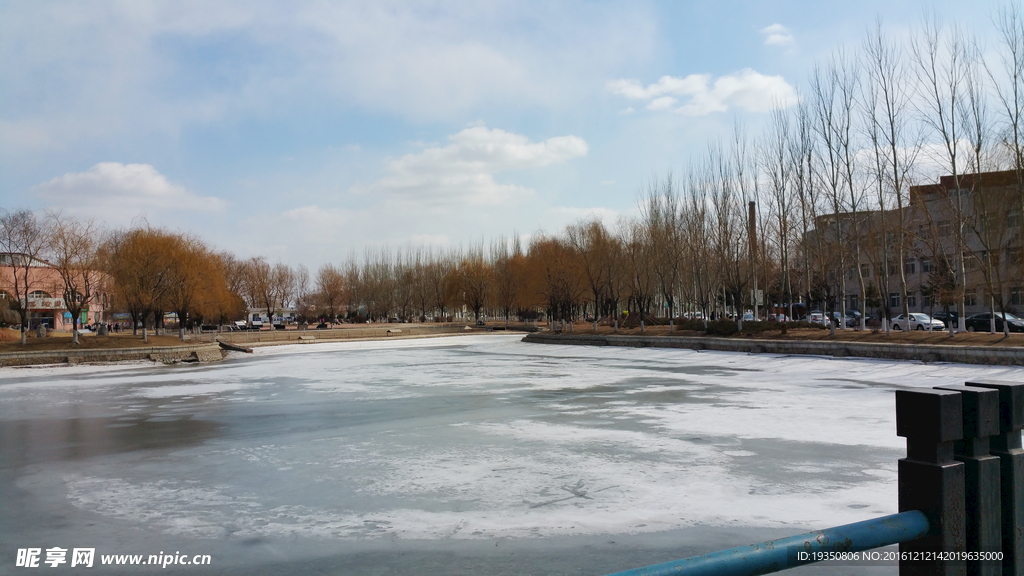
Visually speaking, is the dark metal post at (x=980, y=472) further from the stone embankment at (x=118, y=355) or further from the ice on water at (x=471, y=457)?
the stone embankment at (x=118, y=355)

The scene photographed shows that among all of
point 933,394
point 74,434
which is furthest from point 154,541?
point 74,434

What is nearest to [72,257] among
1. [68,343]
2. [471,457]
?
[68,343]

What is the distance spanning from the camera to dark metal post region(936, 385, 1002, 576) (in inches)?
83.0

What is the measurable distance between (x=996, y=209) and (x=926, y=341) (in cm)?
772

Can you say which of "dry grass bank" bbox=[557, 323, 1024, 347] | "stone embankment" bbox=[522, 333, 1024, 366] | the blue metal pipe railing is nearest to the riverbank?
"stone embankment" bbox=[522, 333, 1024, 366]

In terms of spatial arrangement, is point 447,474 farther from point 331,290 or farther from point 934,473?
point 331,290

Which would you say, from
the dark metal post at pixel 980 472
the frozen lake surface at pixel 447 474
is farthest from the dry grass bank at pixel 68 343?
the dark metal post at pixel 980 472

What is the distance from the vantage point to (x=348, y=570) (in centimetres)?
485

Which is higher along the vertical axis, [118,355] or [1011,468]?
[1011,468]

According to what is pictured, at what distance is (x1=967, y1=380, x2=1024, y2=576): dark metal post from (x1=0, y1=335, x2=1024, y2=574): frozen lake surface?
2.51 meters

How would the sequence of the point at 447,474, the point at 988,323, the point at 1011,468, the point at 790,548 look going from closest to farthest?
→ the point at 790,548
the point at 1011,468
the point at 447,474
the point at 988,323

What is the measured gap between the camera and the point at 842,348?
25.4 metres

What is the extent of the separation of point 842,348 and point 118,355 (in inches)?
1367

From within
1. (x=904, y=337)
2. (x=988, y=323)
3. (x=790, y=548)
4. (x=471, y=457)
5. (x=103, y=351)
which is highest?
(x=790, y=548)
